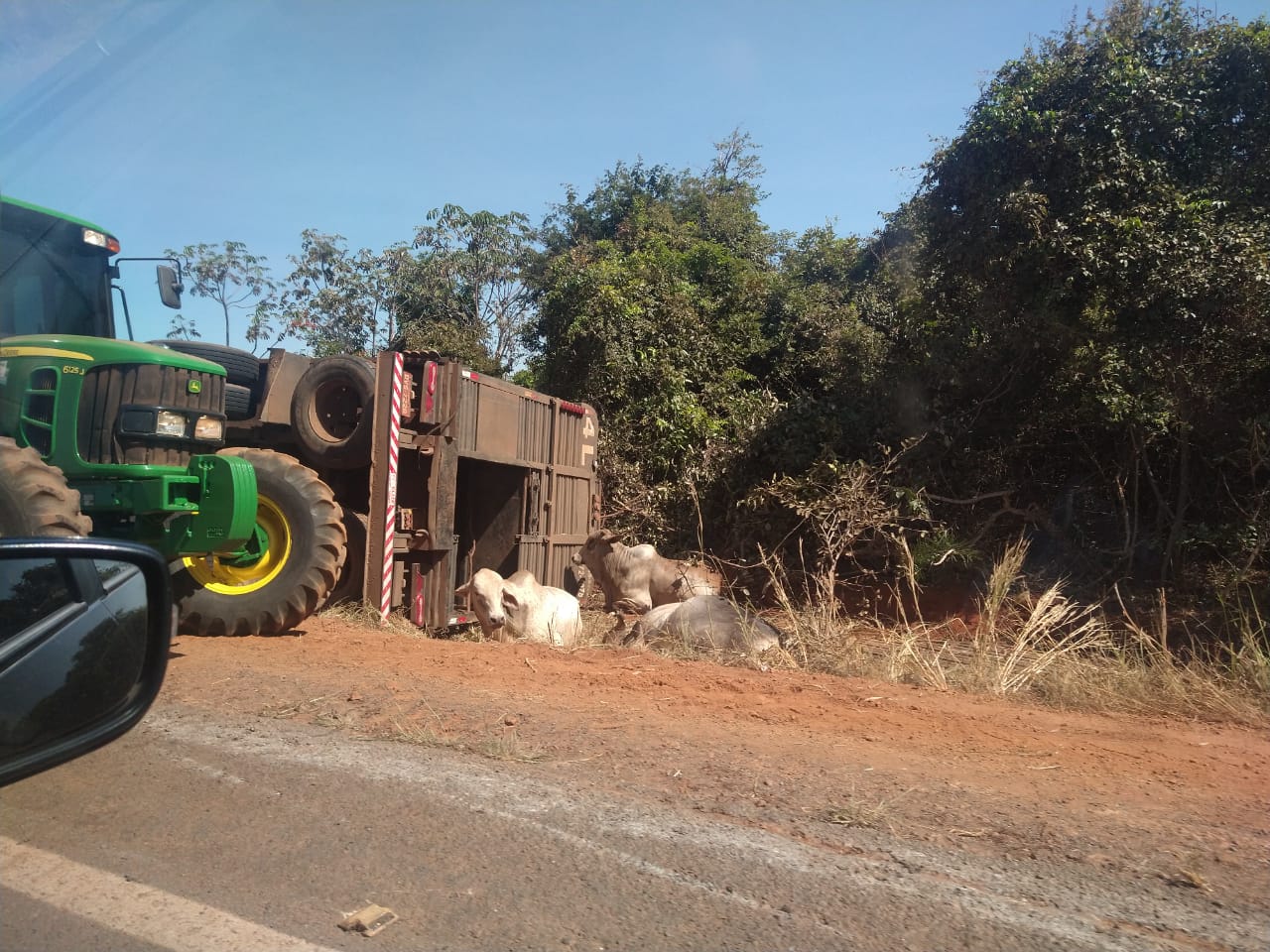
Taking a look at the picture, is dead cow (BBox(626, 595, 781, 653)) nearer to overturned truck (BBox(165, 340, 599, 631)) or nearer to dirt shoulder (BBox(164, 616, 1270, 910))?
dirt shoulder (BBox(164, 616, 1270, 910))

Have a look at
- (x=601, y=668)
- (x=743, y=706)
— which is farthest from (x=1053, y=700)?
(x=601, y=668)

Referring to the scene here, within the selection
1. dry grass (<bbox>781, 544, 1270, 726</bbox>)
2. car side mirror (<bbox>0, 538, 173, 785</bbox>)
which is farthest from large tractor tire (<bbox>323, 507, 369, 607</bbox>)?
car side mirror (<bbox>0, 538, 173, 785</bbox>)

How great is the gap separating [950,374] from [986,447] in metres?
1.02

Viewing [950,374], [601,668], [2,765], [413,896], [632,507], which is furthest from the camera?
[632,507]

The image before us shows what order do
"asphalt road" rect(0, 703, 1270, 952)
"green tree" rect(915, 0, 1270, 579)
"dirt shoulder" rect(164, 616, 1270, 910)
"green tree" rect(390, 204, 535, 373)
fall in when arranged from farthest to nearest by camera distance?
1. "green tree" rect(390, 204, 535, 373)
2. "green tree" rect(915, 0, 1270, 579)
3. "dirt shoulder" rect(164, 616, 1270, 910)
4. "asphalt road" rect(0, 703, 1270, 952)

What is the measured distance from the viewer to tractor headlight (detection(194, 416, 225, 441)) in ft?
23.9

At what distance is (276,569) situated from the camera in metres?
8.00

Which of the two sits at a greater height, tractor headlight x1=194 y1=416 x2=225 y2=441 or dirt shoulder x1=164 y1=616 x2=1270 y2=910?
tractor headlight x1=194 y1=416 x2=225 y2=441

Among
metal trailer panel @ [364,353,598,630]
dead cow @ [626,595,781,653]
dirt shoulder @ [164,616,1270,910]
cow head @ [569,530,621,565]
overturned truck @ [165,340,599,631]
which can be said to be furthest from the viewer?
cow head @ [569,530,621,565]

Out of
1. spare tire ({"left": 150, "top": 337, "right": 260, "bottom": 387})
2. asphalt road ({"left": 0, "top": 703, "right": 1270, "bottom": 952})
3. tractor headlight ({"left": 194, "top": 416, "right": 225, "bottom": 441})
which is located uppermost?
spare tire ({"left": 150, "top": 337, "right": 260, "bottom": 387})

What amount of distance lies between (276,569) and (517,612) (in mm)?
2179

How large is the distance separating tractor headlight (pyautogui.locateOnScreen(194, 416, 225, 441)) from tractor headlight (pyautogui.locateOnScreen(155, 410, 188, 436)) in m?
0.15

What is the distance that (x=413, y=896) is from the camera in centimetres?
346

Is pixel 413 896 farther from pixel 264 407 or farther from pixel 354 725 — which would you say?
Answer: pixel 264 407
